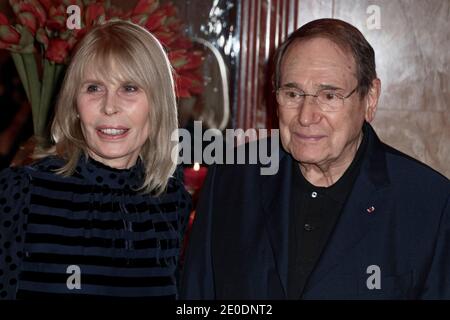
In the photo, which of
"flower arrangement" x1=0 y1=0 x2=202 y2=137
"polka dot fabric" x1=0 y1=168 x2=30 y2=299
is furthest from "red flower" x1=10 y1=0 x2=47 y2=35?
"polka dot fabric" x1=0 y1=168 x2=30 y2=299

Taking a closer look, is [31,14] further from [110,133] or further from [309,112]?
[309,112]

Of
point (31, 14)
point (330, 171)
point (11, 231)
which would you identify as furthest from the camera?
point (31, 14)

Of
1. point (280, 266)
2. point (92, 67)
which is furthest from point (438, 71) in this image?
point (92, 67)

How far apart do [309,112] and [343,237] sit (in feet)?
1.11

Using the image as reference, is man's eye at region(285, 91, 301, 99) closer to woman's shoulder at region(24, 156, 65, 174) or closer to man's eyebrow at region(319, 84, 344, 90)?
man's eyebrow at region(319, 84, 344, 90)

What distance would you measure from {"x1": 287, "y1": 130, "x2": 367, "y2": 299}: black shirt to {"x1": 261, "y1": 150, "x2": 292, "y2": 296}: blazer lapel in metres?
0.03

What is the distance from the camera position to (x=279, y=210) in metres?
2.16

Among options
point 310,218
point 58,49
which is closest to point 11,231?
point 58,49

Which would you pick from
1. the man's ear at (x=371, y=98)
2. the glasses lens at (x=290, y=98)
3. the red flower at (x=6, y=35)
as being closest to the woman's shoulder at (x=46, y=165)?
the red flower at (x=6, y=35)

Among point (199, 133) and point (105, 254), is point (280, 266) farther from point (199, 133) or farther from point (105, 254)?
point (199, 133)

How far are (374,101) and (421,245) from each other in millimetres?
432

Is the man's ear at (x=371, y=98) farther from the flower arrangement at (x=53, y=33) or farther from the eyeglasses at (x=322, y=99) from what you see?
the flower arrangement at (x=53, y=33)

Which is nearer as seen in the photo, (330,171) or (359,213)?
(359,213)
